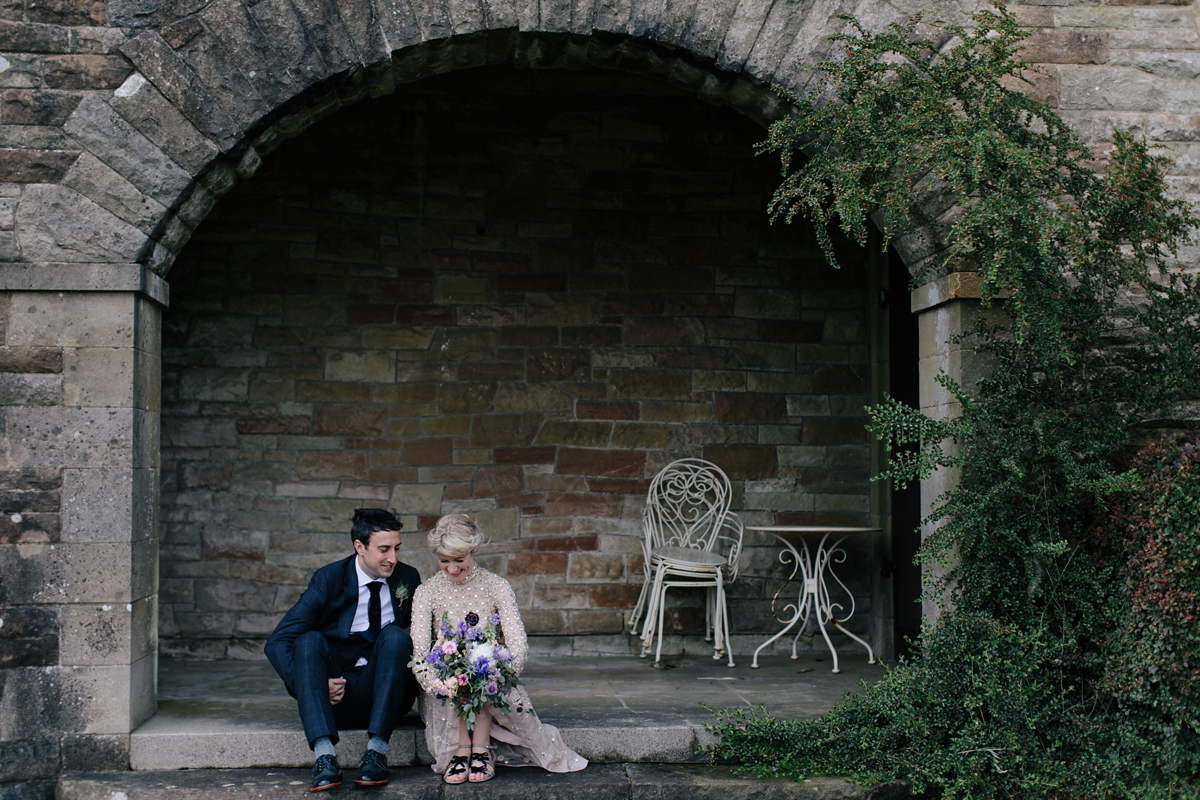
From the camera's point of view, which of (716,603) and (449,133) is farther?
(449,133)

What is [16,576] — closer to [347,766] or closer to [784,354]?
[347,766]

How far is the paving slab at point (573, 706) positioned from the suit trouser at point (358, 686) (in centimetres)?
12

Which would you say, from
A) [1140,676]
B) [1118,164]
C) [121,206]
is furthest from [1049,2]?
[121,206]

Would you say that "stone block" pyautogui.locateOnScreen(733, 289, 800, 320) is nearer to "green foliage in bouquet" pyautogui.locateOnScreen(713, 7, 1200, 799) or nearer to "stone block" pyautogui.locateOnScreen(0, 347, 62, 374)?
"green foliage in bouquet" pyautogui.locateOnScreen(713, 7, 1200, 799)

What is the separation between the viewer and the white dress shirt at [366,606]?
3537mm

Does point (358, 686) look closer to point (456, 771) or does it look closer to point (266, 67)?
point (456, 771)

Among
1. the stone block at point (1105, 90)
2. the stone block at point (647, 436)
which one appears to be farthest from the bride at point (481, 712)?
the stone block at point (1105, 90)

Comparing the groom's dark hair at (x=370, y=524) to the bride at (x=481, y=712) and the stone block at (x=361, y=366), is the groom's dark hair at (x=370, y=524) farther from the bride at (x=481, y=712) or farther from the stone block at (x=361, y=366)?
the stone block at (x=361, y=366)

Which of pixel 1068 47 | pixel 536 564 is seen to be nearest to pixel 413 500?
pixel 536 564

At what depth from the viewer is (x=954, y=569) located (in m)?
3.40

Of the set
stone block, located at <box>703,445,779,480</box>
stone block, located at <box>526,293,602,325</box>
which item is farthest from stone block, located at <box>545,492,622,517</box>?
stone block, located at <box>526,293,602,325</box>

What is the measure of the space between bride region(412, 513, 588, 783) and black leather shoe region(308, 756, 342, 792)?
34cm

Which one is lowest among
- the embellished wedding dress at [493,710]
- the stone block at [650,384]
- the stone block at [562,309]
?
the embellished wedding dress at [493,710]

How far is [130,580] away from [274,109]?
182cm
